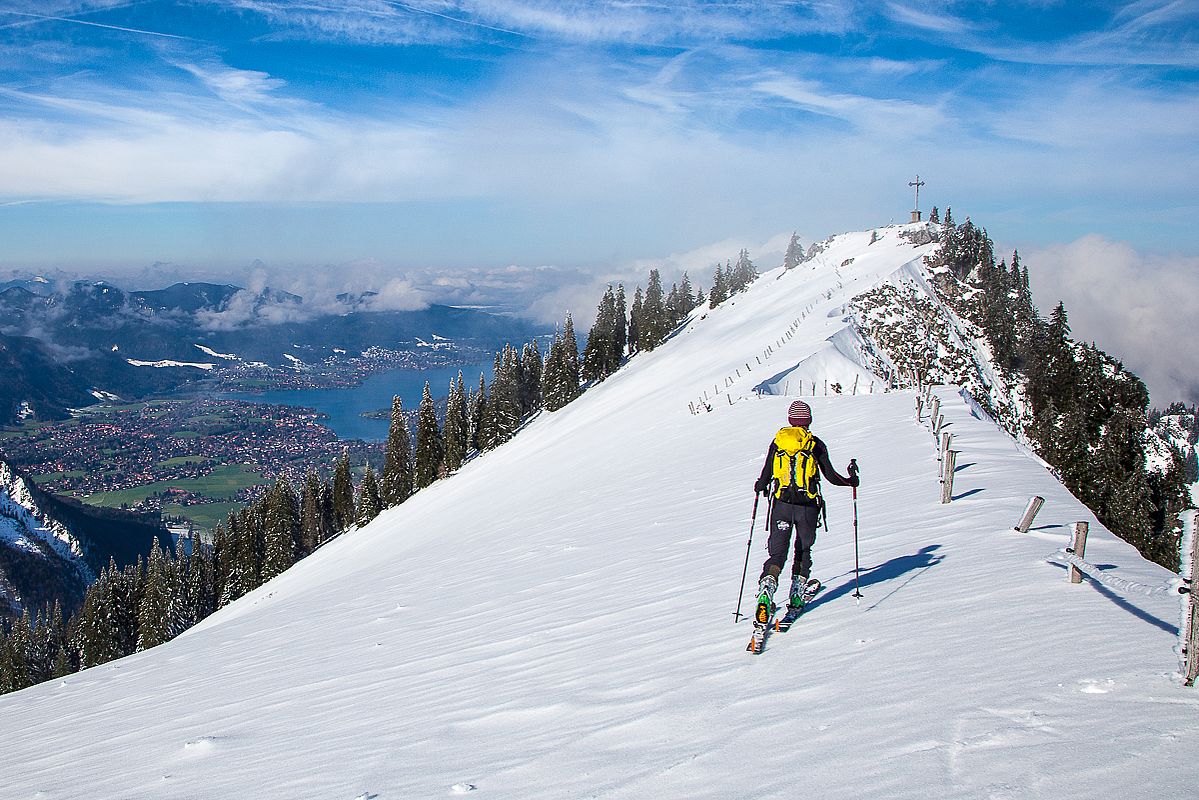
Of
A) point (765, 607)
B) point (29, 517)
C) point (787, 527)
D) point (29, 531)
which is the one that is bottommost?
point (29, 531)

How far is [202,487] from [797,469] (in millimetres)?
202112

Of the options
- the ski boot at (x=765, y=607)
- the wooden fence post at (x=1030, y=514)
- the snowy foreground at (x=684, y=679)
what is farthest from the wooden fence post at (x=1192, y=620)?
the wooden fence post at (x=1030, y=514)

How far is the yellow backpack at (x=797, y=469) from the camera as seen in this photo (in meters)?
7.80

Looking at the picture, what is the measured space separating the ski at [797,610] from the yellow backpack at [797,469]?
1.05 m

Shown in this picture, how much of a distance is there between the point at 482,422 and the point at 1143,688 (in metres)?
65.3

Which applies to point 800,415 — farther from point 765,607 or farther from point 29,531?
point 29,531

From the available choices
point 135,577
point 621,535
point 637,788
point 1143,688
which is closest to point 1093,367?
point 621,535

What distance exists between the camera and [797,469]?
25.7ft

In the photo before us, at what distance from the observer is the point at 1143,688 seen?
511cm

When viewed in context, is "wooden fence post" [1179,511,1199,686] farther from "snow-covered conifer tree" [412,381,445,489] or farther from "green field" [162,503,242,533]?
"green field" [162,503,242,533]

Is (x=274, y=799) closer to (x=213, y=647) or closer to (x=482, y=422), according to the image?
(x=213, y=647)

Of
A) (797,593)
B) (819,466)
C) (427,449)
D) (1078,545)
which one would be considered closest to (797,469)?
(819,466)

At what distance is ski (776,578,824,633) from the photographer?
7.81m

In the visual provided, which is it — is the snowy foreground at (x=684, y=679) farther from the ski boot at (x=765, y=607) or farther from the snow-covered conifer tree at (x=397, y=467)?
the snow-covered conifer tree at (x=397, y=467)
